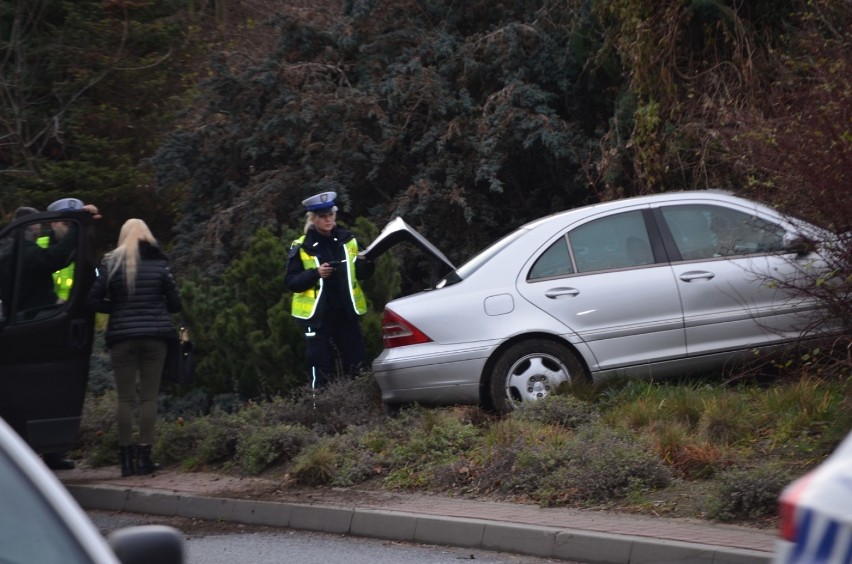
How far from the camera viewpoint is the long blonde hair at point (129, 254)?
9.95 m

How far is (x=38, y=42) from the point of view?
66.9ft

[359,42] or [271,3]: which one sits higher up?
[271,3]

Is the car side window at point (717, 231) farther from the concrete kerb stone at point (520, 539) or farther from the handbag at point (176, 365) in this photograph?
the handbag at point (176, 365)

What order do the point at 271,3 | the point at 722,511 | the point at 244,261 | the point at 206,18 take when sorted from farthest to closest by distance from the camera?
the point at 206,18, the point at 271,3, the point at 244,261, the point at 722,511

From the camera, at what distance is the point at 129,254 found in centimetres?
1001

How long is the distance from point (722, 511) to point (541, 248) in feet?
11.3

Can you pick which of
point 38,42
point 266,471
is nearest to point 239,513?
point 266,471

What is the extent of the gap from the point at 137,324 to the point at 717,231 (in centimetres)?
462

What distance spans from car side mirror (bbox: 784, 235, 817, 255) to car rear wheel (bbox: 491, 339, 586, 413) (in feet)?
6.02

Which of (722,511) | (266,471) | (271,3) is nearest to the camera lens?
(722,511)

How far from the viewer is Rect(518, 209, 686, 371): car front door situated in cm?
987

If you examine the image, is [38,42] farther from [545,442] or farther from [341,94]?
[545,442]

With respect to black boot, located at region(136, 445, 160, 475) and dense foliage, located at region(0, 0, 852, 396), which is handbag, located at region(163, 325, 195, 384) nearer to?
black boot, located at region(136, 445, 160, 475)

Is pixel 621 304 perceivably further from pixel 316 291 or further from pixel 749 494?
pixel 749 494
